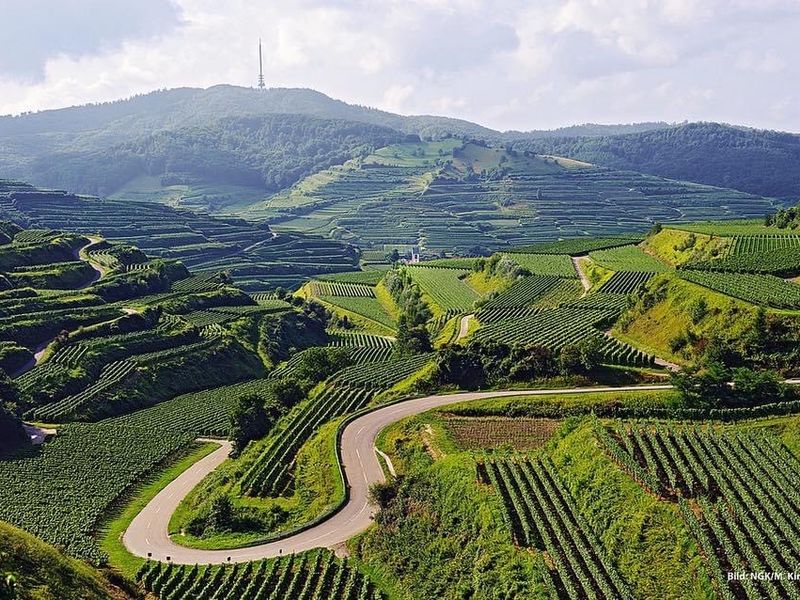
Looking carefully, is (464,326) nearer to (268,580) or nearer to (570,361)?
(570,361)

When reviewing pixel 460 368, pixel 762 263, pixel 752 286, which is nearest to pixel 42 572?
pixel 460 368

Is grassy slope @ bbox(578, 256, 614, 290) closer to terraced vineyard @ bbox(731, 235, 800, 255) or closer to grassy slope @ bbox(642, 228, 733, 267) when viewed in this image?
grassy slope @ bbox(642, 228, 733, 267)

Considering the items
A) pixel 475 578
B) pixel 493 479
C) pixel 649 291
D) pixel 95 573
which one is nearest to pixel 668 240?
pixel 649 291

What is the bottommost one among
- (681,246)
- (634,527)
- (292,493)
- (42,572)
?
(292,493)

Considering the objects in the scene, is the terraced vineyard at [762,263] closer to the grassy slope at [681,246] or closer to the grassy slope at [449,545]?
the grassy slope at [681,246]

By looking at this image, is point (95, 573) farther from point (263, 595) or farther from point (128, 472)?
point (128, 472)

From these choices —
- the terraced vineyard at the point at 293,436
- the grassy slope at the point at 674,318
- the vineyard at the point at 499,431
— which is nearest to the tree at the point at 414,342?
the terraced vineyard at the point at 293,436
